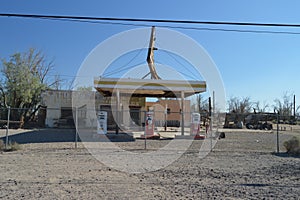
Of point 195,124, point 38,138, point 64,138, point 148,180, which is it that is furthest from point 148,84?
point 148,180

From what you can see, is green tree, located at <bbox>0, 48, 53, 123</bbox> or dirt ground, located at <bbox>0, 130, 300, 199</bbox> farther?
green tree, located at <bbox>0, 48, 53, 123</bbox>

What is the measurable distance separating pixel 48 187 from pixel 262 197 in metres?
4.42

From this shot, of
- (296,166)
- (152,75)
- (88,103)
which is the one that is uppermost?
(152,75)

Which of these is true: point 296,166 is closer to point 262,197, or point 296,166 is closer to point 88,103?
point 262,197

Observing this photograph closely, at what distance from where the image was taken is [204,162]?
32.8 feet

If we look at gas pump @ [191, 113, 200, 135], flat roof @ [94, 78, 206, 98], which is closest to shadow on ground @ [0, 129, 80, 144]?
flat roof @ [94, 78, 206, 98]

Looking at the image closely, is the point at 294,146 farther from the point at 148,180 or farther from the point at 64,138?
the point at 64,138

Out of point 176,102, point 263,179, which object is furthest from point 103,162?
point 176,102

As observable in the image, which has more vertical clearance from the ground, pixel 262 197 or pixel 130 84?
pixel 130 84

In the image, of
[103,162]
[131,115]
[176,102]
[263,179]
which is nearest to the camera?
[263,179]

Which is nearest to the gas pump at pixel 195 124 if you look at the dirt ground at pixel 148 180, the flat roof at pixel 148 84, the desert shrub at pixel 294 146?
the flat roof at pixel 148 84

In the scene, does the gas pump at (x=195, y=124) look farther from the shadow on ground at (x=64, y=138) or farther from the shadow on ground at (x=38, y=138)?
the shadow on ground at (x=38, y=138)

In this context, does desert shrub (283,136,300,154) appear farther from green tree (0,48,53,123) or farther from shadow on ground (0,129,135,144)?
green tree (0,48,53,123)

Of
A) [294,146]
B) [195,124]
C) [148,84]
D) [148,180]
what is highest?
[148,84]
